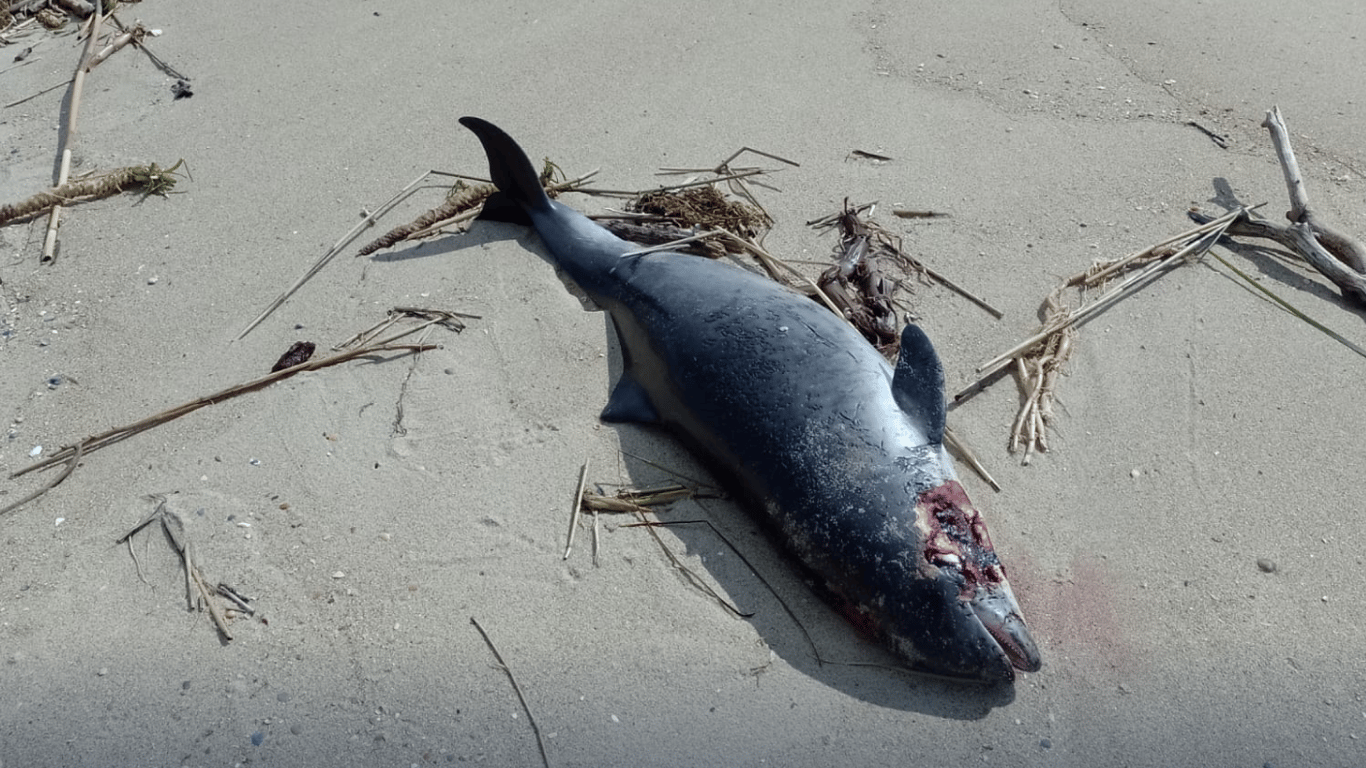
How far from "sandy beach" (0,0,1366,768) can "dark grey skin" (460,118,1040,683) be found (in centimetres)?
16

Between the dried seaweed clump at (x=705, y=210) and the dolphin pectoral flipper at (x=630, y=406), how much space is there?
3.18 ft

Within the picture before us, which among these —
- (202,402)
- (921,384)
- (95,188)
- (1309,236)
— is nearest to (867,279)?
(921,384)

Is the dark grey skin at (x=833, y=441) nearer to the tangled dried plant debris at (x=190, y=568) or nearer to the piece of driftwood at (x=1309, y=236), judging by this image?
the tangled dried plant debris at (x=190, y=568)

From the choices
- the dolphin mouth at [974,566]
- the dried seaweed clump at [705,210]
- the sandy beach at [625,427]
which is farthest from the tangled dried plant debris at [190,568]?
the dried seaweed clump at [705,210]

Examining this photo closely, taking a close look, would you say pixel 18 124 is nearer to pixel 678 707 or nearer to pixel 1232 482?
pixel 678 707

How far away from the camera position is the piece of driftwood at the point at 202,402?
320cm

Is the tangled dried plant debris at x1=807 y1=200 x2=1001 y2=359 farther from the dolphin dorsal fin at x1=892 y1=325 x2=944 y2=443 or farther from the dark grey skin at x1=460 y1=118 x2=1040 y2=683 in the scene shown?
the dolphin dorsal fin at x1=892 y1=325 x2=944 y2=443

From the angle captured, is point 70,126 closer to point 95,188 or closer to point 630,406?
point 95,188

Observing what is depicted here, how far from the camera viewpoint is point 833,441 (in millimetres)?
2736

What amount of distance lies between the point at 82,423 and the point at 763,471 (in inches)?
95.2

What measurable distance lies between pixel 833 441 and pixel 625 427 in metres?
0.86

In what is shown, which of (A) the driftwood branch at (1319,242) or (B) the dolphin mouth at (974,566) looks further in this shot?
(A) the driftwood branch at (1319,242)

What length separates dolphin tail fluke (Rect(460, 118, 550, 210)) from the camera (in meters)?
3.89

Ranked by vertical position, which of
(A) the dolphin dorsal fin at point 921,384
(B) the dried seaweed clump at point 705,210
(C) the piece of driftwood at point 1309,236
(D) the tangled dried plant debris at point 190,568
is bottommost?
(D) the tangled dried plant debris at point 190,568
